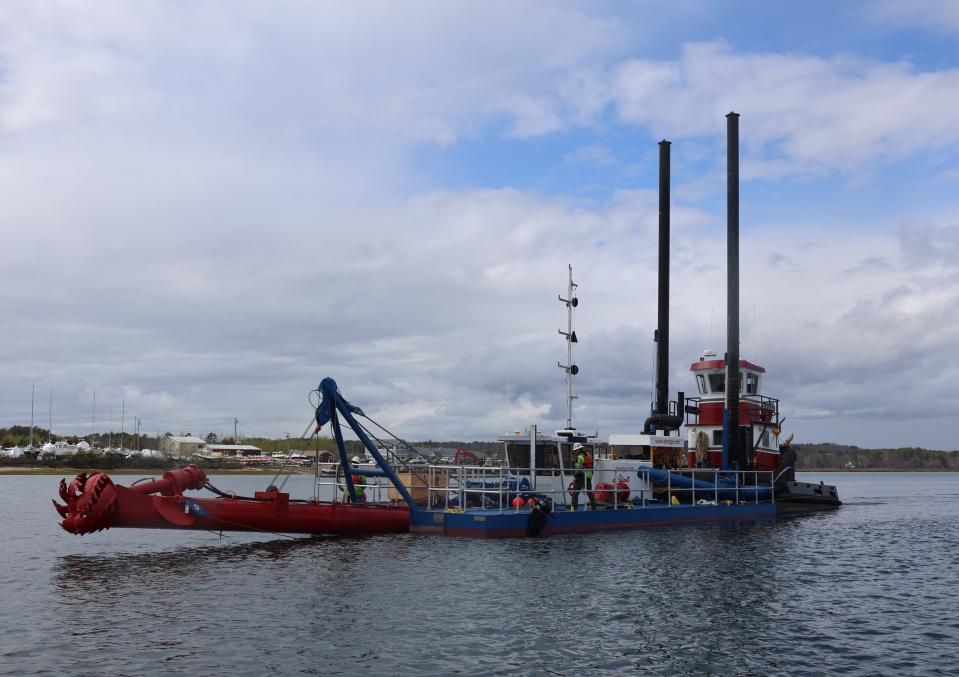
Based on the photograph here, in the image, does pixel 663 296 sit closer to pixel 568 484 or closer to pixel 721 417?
pixel 721 417

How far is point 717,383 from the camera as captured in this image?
47781 millimetres

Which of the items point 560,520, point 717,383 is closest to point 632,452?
point 560,520

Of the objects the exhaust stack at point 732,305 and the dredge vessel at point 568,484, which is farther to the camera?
the exhaust stack at point 732,305

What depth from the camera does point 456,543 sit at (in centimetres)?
2892

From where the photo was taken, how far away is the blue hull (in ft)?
98.6

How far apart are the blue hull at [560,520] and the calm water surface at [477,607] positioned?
70 centimetres

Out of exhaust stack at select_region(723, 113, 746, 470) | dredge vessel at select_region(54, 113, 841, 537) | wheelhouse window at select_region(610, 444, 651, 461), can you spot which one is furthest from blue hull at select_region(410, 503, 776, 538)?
exhaust stack at select_region(723, 113, 746, 470)

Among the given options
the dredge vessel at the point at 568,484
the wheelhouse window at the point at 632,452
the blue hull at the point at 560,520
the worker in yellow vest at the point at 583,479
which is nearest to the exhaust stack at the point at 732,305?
the dredge vessel at the point at 568,484

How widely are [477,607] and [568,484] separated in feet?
53.3

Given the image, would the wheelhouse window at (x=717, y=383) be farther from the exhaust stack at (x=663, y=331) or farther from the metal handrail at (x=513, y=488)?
the metal handrail at (x=513, y=488)

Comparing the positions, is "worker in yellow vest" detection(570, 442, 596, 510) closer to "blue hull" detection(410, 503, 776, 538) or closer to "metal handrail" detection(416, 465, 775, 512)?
"metal handrail" detection(416, 465, 775, 512)

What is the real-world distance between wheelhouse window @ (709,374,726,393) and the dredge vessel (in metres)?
0.07

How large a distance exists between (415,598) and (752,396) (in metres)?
33.0

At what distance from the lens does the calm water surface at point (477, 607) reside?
49.9 feet
